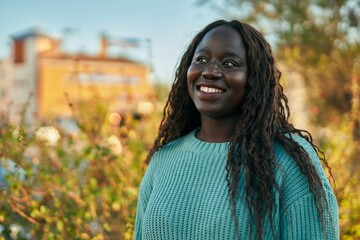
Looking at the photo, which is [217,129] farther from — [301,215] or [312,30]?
[312,30]

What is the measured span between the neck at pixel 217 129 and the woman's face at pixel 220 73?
0.03 m

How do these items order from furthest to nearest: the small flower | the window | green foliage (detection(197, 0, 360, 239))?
1. the window
2. green foliage (detection(197, 0, 360, 239))
3. the small flower

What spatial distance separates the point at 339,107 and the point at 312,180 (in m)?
10.4

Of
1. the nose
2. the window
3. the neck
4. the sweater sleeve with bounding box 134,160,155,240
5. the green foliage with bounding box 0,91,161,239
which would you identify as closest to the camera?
the nose

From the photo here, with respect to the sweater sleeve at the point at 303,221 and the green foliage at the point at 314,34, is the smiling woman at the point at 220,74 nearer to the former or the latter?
the sweater sleeve at the point at 303,221

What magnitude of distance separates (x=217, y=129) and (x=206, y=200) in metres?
0.32

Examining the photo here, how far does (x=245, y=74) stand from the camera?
233 centimetres

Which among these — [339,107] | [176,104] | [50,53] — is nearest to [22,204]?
[176,104]

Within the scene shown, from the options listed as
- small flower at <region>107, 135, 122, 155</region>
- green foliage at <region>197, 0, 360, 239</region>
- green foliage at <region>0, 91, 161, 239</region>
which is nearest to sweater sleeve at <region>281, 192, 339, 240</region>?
green foliage at <region>0, 91, 161, 239</region>

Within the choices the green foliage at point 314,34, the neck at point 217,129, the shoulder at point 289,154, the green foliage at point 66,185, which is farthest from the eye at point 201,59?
the green foliage at point 314,34

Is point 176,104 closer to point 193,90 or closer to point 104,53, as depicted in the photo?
point 193,90

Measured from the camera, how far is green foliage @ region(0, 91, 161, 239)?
365 centimetres

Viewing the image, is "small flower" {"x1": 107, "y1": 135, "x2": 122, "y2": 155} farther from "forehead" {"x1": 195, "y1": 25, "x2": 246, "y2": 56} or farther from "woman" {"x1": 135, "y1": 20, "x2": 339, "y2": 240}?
"forehead" {"x1": 195, "y1": 25, "x2": 246, "y2": 56}

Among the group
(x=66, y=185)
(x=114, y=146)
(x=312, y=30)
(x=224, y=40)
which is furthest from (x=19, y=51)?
(x=224, y=40)
